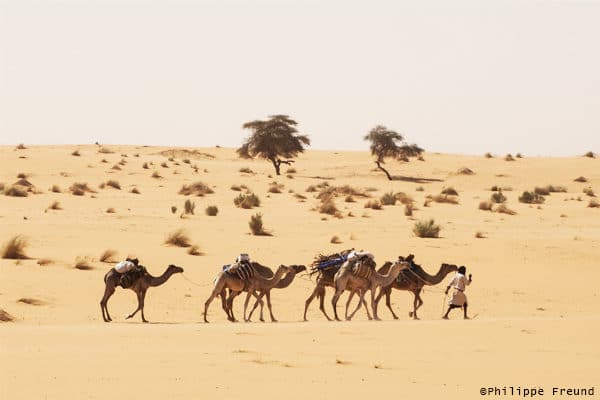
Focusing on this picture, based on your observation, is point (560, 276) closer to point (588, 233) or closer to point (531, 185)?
point (588, 233)

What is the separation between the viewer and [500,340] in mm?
14945

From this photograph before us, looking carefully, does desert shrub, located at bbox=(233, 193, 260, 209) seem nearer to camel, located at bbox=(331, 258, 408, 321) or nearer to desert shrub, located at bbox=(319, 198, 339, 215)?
desert shrub, located at bbox=(319, 198, 339, 215)

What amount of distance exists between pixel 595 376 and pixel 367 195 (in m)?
36.9

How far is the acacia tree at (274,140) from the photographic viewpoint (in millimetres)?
69312

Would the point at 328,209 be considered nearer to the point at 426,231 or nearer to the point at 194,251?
the point at 426,231

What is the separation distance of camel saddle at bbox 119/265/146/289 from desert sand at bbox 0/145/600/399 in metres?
0.72

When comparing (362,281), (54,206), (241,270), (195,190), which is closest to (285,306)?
(362,281)

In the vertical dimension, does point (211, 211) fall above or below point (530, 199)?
below

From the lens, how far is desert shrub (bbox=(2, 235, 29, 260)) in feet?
81.7

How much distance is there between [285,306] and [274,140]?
1895 inches

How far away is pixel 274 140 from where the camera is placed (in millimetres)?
69312

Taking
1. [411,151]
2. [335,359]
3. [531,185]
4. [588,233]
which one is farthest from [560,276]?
[411,151]

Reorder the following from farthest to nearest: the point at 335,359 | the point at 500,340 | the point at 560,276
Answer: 1. the point at 560,276
2. the point at 500,340
3. the point at 335,359

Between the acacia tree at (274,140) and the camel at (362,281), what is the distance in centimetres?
4934
